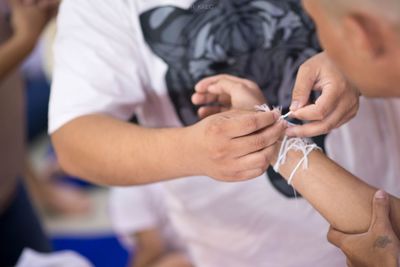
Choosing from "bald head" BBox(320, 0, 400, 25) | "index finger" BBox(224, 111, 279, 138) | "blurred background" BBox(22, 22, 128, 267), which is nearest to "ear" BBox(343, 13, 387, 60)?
"bald head" BBox(320, 0, 400, 25)

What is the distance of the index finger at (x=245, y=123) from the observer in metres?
0.60

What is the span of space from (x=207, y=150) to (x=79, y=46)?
0.24m

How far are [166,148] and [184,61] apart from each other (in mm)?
156

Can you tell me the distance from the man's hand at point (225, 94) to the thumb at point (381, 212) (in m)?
0.16

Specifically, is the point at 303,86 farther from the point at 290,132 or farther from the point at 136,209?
the point at 136,209

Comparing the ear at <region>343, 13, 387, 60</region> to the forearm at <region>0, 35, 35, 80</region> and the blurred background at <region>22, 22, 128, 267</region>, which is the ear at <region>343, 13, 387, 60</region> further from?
the blurred background at <region>22, 22, 128, 267</region>

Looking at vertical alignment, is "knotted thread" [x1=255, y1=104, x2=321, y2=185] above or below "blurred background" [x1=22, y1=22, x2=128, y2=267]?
above

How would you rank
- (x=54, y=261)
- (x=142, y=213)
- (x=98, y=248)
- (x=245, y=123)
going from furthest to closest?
(x=98, y=248) < (x=142, y=213) < (x=54, y=261) < (x=245, y=123)

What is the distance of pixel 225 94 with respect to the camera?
0.73 metres

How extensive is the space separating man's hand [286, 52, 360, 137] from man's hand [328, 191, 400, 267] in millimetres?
95

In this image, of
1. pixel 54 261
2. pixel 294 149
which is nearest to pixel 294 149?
pixel 294 149

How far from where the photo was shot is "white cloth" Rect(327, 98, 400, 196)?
0.83 m

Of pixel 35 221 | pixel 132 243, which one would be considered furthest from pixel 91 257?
pixel 35 221

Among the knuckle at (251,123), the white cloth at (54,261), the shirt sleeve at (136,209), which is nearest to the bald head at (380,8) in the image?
the knuckle at (251,123)
